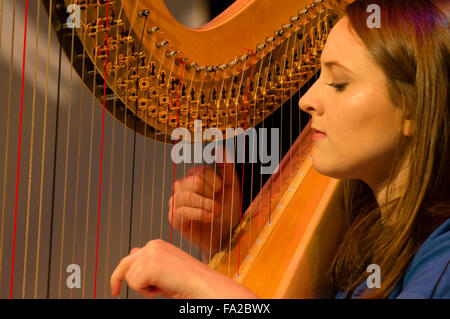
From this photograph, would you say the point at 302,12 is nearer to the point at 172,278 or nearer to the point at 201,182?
the point at 201,182

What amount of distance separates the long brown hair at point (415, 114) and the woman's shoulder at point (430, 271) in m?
0.05

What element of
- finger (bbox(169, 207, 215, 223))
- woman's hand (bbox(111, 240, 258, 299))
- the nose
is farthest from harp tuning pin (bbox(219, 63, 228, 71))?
woman's hand (bbox(111, 240, 258, 299))

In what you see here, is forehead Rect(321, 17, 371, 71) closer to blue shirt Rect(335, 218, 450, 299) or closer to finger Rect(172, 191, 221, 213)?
blue shirt Rect(335, 218, 450, 299)

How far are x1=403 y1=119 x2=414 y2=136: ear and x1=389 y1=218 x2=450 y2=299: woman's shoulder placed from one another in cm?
19

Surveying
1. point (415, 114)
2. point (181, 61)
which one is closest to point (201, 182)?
point (181, 61)

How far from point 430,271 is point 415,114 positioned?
1.05 ft

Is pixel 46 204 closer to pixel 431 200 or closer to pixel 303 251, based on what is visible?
pixel 303 251

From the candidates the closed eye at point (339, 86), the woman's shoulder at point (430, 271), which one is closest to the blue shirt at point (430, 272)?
the woman's shoulder at point (430, 271)

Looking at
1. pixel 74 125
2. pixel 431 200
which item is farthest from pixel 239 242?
pixel 74 125

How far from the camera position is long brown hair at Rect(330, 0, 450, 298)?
1155 mm

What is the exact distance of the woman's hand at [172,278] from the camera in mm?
934

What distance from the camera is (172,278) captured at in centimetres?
94
